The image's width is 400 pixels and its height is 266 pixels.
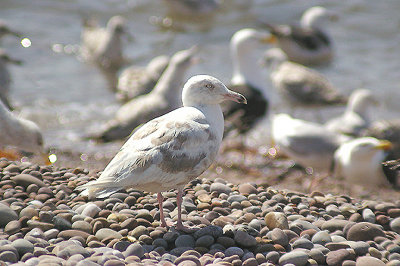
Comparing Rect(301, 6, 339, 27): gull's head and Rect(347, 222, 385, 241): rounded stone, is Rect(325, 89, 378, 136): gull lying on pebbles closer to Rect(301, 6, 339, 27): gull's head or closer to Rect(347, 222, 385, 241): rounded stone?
Rect(347, 222, 385, 241): rounded stone

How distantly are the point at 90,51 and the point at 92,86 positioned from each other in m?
1.79

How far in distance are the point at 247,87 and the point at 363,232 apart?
16.1 ft

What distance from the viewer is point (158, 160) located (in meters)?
4.17

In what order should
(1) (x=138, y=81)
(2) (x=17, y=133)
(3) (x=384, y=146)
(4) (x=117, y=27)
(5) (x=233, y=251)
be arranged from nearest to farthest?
(5) (x=233, y=251)
(2) (x=17, y=133)
(3) (x=384, y=146)
(1) (x=138, y=81)
(4) (x=117, y=27)

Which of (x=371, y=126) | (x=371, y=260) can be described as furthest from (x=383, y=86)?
(x=371, y=260)

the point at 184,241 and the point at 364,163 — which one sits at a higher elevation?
the point at 364,163

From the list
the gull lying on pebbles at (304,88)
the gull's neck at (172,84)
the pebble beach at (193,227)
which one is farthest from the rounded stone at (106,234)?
the gull lying on pebbles at (304,88)

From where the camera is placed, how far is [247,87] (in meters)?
9.17

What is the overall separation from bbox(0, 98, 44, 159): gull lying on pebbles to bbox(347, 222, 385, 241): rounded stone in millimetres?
3824

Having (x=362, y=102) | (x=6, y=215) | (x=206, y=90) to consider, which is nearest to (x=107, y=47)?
(x=362, y=102)

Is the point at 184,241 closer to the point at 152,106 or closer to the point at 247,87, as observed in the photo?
the point at 152,106

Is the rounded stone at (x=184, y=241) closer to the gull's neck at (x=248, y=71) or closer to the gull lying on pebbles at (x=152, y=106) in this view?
the gull lying on pebbles at (x=152, y=106)

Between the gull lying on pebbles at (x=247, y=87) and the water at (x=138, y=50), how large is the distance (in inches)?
64.5

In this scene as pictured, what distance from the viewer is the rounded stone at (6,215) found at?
4367 millimetres
